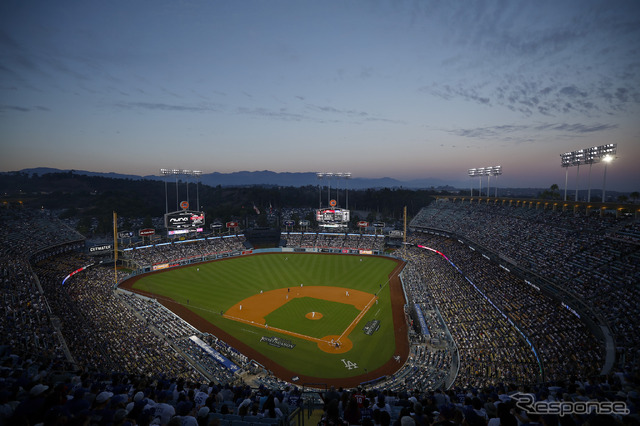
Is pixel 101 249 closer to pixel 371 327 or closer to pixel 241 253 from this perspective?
pixel 241 253

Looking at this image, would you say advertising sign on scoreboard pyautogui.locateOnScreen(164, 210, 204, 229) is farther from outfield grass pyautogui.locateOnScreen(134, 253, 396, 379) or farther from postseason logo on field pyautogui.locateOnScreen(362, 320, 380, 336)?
postseason logo on field pyautogui.locateOnScreen(362, 320, 380, 336)

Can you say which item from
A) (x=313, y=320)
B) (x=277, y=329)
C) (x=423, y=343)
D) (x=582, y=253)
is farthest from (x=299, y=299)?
(x=582, y=253)

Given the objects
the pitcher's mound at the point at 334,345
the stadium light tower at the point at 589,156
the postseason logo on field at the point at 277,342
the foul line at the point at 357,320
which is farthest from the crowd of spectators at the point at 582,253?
the postseason logo on field at the point at 277,342

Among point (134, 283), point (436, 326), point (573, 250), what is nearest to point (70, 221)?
point (134, 283)

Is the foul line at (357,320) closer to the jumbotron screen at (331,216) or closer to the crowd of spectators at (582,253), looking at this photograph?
the crowd of spectators at (582,253)

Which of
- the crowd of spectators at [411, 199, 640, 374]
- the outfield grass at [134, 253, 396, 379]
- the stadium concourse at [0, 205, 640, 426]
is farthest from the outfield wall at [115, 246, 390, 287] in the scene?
the crowd of spectators at [411, 199, 640, 374]
